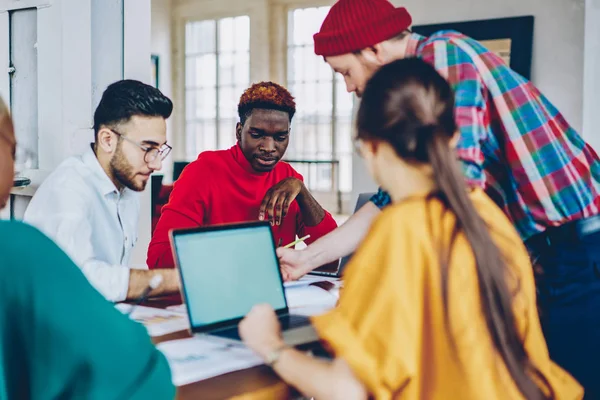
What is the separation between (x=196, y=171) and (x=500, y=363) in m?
1.78

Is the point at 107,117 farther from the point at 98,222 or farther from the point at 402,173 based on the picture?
the point at 402,173

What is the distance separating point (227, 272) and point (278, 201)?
0.91 metres

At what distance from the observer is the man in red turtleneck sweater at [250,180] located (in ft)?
8.50

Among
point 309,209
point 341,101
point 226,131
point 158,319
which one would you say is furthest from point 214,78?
point 158,319

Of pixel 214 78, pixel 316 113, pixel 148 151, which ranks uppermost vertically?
pixel 214 78

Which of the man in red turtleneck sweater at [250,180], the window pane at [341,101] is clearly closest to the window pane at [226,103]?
the window pane at [341,101]

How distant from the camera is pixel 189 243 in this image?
150cm

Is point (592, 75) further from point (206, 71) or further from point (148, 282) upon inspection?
point (206, 71)

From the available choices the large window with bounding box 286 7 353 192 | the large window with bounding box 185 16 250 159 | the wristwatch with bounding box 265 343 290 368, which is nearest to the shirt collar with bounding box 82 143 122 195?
the wristwatch with bounding box 265 343 290 368

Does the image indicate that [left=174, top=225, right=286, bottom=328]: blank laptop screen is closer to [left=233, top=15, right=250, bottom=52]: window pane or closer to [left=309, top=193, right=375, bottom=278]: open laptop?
[left=309, top=193, right=375, bottom=278]: open laptop

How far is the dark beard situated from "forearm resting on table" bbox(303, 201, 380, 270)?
592mm

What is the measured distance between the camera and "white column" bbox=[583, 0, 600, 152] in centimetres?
382

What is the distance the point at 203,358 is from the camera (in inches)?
51.1

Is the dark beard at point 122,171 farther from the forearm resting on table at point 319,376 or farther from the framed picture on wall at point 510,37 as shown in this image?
the framed picture on wall at point 510,37
